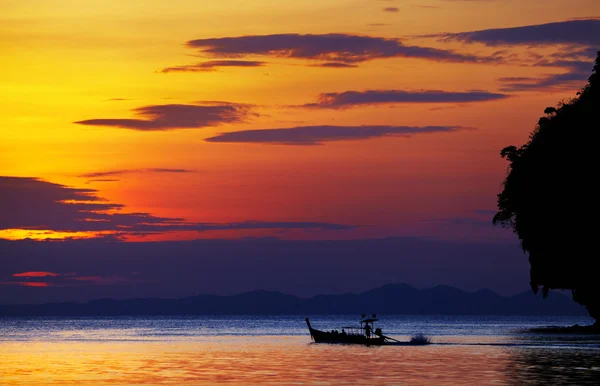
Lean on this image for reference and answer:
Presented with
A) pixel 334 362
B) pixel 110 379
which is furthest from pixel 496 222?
pixel 110 379

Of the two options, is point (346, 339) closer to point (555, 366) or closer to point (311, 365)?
point (311, 365)

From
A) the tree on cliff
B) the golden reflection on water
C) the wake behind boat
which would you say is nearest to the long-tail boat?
the wake behind boat

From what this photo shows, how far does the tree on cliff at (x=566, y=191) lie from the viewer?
307ft

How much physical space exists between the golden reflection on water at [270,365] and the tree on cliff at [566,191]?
1123 centimetres

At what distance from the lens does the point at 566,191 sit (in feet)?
313

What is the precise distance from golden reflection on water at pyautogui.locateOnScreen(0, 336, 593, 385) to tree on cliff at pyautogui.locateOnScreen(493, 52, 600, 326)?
1123cm

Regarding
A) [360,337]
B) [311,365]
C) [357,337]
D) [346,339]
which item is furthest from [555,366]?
[346,339]

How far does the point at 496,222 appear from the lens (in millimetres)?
116688

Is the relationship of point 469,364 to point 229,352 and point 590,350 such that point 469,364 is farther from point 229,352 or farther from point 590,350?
point 229,352

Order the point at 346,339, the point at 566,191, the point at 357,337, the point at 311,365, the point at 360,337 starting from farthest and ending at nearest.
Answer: the point at 346,339 → the point at 357,337 → the point at 360,337 → the point at 566,191 → the point at 311,365

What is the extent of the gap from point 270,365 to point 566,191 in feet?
113

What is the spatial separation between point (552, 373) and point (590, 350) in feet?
84.1

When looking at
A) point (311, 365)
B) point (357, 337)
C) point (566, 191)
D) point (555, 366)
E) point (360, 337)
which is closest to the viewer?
point (555, 366)

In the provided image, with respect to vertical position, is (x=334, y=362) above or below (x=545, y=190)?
below
